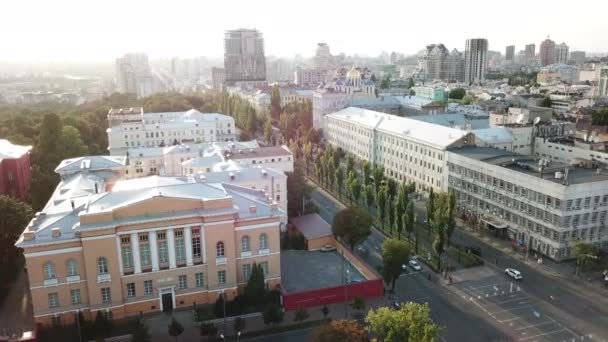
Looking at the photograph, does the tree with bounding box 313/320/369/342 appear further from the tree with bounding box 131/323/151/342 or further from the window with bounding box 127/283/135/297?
the window with bounding box 127/283/135/297

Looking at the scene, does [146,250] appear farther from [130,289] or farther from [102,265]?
[130,289]

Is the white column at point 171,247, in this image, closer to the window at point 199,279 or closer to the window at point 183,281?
the window at point 183,281

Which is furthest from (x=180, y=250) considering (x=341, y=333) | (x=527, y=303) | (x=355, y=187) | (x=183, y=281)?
(x=355, y=187)

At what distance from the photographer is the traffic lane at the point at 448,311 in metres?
38.3

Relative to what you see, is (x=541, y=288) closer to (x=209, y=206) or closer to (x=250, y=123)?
(x=209, y=206)

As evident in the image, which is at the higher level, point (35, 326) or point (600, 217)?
point (600, 217)

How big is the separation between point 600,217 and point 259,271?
36455mm

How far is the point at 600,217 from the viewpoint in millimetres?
51594

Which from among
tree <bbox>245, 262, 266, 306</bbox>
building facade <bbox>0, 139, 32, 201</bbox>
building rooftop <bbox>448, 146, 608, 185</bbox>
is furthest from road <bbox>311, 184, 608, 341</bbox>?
building facade <bbox>0, 139, 32, 201</bbox>

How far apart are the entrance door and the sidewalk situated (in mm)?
648

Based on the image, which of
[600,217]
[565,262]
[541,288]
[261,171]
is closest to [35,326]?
[261,171]

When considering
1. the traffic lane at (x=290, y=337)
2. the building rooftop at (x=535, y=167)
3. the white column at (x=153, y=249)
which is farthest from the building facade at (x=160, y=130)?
the traffic lane at (x=290, y=337)

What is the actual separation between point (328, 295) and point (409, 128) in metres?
43.7

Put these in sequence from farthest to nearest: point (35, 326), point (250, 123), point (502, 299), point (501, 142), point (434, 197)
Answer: point (250, 123)
point (501, 142)
point (434, 197)
point (502, 299)
point (35, 326)
